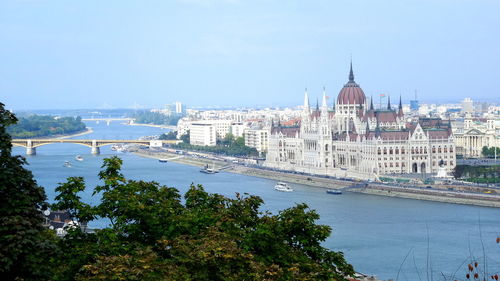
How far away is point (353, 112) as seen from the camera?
5253 centimetres

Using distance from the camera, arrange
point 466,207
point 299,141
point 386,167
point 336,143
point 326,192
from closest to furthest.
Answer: point 466,207, point 326,192, point 386,167, point 336,143, point 299,141

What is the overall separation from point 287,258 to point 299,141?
42831mm

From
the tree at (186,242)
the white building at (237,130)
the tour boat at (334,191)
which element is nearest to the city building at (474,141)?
the tour boat at (334,191)

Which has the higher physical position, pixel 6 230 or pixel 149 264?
pixel 6 230

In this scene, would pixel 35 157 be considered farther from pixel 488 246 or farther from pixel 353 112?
pixel 488 246

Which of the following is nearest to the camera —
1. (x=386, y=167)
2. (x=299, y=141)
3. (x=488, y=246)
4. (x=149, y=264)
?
(x=149, y=264)

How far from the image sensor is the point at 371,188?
41.3 m

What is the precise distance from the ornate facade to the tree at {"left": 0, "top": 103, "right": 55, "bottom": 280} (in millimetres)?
36470

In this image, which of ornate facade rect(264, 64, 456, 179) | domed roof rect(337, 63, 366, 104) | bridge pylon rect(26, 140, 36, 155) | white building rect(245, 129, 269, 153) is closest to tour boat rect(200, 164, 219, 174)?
ornate facade rect(264, 64, 456, 179)

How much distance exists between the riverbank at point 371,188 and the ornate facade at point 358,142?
1986 millimetres

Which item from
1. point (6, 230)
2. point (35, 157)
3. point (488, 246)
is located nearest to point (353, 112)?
point (35, 157)

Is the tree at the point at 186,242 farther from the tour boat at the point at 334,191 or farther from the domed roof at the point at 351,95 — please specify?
the domed roof at the point at 351,95

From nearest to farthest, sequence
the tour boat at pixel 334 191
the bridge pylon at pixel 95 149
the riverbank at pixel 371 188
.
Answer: the riverbank at pixel 371 188
the tour boat at pixel 334 191
the bridge pylon at pixel 95 149

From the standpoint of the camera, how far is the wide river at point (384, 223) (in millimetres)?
21859
